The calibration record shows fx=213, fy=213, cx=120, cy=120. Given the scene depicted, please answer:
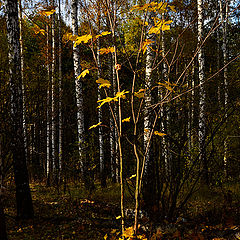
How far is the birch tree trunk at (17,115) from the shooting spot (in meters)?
3.93

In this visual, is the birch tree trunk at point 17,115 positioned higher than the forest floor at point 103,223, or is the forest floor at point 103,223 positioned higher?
the birch tree trunk at point 17,115

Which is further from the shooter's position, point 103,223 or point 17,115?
point 17,115

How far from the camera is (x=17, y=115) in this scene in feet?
13.0

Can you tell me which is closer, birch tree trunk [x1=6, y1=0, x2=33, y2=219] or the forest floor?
the forest floor

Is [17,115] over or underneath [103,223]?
over

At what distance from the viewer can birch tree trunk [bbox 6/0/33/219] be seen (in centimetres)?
393

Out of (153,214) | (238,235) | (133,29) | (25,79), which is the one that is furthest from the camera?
(133,29)

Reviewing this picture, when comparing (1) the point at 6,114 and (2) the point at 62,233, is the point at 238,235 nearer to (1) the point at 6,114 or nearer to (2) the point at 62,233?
(2) the point at 62,233

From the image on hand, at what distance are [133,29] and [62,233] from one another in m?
10.6

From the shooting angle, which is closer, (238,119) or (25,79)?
(25,79)

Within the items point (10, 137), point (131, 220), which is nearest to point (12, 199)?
point (10, 137)

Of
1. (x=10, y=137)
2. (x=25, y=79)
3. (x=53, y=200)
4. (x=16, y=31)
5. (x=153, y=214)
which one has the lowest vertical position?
(x=53, y=200)

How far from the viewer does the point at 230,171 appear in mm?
6812

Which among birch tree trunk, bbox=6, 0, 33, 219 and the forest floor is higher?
birch tree trunk, bbox=6, 0, 33, 219
